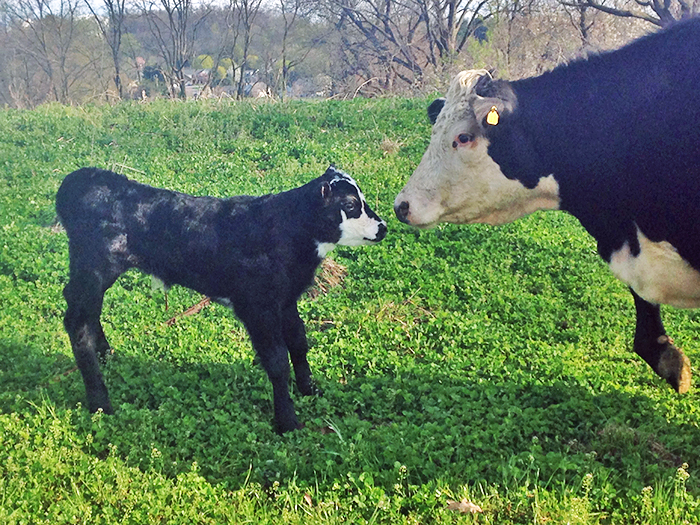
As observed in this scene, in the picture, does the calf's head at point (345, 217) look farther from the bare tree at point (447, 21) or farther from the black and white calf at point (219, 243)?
the bare tree at point (447, 21)

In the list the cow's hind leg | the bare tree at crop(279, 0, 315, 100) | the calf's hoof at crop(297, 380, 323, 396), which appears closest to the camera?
the cow's hind leg

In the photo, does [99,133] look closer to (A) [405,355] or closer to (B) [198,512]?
(A) [405,355]

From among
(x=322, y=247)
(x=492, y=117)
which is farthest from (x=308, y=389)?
(x=492, y=117)

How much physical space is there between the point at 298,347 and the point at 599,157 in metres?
2.25

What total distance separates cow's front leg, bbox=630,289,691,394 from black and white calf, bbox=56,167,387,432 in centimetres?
172

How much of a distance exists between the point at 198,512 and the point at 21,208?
19.6ft

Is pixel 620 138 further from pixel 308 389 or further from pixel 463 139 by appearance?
pixel 308 389

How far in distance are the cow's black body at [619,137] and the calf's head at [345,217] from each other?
2.78 feet

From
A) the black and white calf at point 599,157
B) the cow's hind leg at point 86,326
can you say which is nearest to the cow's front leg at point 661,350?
the black and white calf at point 599,157

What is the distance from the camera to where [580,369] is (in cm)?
482

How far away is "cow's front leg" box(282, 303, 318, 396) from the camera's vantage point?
436 centimetres

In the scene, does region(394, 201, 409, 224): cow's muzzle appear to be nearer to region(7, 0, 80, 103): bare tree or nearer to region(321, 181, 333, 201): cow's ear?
region(321, 181, 333, 201): cow's ear

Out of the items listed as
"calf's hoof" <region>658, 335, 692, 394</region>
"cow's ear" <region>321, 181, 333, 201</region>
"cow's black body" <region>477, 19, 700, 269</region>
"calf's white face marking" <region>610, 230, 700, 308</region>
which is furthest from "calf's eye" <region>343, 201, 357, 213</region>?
"calf's hoof" <region>658, 335, 692, 394</region>

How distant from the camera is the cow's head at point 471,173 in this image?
11.9 feet
